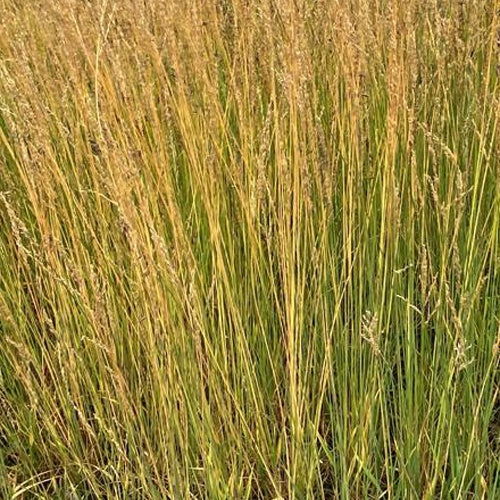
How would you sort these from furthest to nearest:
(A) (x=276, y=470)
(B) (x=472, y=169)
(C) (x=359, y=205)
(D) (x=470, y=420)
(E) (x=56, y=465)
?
(B) (x=472, y=169)
(E) (x=56, y=465)
(C) (x=359, y=205)
(A) (x=276, y=470)
(D) (x=470, y=420)

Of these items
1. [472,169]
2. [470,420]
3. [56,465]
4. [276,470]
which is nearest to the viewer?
[470,420]

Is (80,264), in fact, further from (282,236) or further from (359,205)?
(359,205)

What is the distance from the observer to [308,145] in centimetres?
170

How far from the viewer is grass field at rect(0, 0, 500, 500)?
54.4 inches

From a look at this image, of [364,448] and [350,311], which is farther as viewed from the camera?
[350,311]

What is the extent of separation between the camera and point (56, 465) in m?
1.74

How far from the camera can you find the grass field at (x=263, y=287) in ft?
4.53

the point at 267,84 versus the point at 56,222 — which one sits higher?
the point at 267,84

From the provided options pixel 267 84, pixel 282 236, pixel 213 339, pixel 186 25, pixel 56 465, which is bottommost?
pixel 56 465

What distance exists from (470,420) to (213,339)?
60cm

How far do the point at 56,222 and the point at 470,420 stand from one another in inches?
41.1

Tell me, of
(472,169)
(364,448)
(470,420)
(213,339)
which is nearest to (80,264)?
Answer: (213,339)

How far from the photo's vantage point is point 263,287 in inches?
63.9

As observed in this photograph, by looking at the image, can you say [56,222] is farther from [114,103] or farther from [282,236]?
[282,236]
